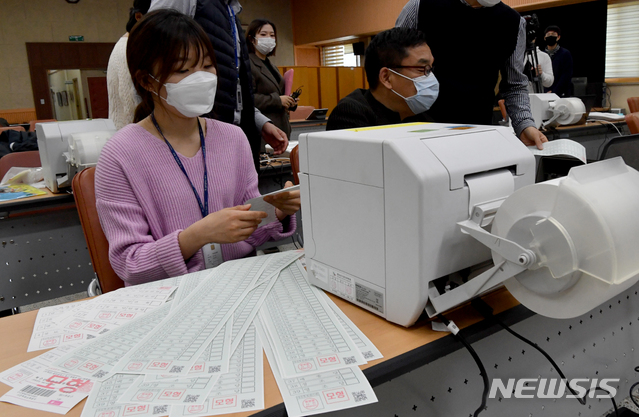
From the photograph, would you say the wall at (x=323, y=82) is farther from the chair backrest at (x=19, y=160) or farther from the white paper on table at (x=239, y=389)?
the white paper on table at (x=239, y=389)

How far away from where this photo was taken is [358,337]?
2.39 feet

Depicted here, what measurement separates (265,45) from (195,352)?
9.84 feet

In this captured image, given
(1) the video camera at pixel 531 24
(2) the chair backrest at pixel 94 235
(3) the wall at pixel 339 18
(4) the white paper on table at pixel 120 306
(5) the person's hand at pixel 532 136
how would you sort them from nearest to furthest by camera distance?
(4) the white paper on table at pixel 120 306, (2) the chair backrest at pixel 94 235, (5) the person's hand at pixel 532 136, (1) the video camera at pixel 531 24, (3) the wall at pixel 339 18

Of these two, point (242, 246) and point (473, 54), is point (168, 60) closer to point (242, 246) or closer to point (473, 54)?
point (242, 246)

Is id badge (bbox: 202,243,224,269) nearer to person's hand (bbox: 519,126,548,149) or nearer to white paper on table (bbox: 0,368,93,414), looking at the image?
white paper on table (bbox: 0,368,93,414)

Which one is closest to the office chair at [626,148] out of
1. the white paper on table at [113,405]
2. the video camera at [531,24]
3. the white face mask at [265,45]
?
the video camera at [531,24]

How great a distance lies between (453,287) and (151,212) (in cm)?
73

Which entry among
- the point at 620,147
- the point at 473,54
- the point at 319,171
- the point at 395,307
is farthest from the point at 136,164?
the point at 620,147

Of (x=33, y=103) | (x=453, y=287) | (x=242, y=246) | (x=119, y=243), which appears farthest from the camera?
(x=33, y=103)

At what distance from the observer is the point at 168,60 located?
43.8 inches

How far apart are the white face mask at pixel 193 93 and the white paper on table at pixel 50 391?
0.69 m

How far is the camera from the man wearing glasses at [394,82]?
1.54 metres

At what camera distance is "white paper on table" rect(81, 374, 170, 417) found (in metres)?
0.57

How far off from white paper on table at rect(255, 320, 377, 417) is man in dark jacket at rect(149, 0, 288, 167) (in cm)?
119
